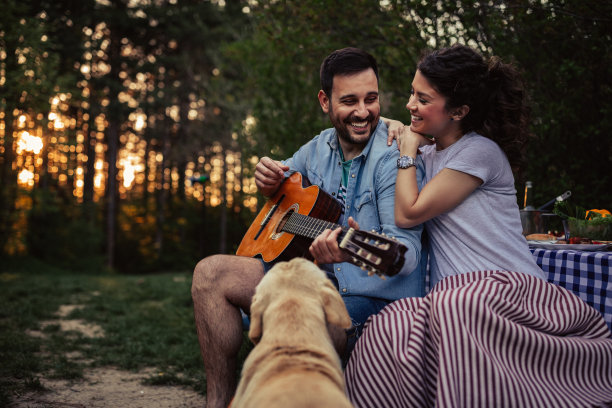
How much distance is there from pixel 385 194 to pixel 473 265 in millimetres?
683

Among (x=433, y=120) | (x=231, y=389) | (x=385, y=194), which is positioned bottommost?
(x=231, y=389)

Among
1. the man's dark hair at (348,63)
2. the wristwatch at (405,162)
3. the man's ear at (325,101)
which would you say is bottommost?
the wristwatch at (405,162)

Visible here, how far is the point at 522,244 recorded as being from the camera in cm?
267

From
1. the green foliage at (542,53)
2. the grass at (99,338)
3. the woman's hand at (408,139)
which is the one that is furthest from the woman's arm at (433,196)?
the grass at (99,338)

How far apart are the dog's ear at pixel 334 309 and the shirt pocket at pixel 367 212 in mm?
889

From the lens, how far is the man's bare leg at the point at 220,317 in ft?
9.08

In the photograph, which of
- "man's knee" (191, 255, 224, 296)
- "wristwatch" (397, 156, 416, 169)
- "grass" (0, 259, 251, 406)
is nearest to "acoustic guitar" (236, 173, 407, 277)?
"man's knee" (191, 255, 224, 296)

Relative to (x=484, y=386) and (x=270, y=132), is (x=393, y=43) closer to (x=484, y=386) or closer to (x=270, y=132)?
(x=270, y=132)

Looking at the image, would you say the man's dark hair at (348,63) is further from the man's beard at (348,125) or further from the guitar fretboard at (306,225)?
the guitar fretboard at (306,225)

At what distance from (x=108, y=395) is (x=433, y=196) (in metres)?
3.35

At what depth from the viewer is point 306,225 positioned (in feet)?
10.1

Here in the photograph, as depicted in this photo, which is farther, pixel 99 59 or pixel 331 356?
pixel 99 59

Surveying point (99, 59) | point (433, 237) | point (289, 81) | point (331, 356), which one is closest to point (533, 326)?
point (433, 237)

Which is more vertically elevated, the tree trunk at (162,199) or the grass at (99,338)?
the tree trunk at (162,199)
